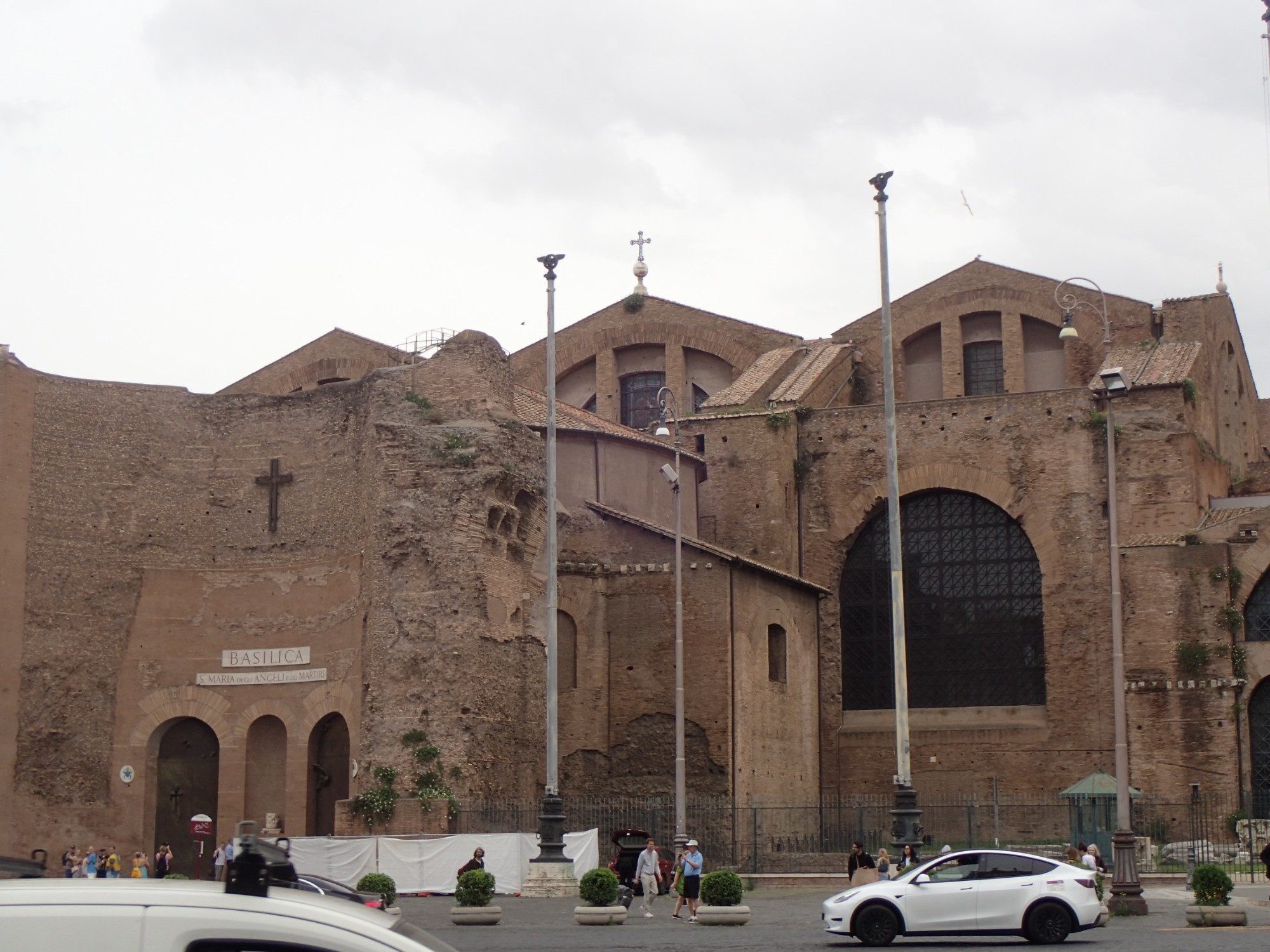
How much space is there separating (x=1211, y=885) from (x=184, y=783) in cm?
1841

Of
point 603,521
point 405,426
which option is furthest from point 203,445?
point 603,521

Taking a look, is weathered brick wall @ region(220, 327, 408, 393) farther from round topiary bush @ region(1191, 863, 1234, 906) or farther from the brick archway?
round topiary bush @ region(1191, 863, 1234, 906)

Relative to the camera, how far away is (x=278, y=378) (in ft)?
142

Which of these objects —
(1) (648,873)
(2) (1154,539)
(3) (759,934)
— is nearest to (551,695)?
(1) (648,873)

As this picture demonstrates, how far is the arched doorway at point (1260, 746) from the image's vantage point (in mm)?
31703

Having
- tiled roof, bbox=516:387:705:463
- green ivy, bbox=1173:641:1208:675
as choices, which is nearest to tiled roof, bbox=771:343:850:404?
tiled roof, bbox=516:387:705:463

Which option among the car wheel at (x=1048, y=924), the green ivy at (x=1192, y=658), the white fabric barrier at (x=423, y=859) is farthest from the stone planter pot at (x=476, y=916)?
the green ivy at (x=1192, y=658)

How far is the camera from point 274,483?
3031 cm

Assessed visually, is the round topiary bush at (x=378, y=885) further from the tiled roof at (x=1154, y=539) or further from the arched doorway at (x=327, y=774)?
the tiled roof at (x=1154, y=539)

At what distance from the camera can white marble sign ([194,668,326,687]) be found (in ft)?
95.2

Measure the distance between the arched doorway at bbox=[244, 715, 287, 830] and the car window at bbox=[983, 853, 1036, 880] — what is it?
16011 mm

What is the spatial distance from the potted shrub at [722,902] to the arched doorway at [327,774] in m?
10.9

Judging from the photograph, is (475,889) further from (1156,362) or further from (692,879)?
(1156,362)

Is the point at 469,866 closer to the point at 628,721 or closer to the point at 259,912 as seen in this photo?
the point at 628,721
